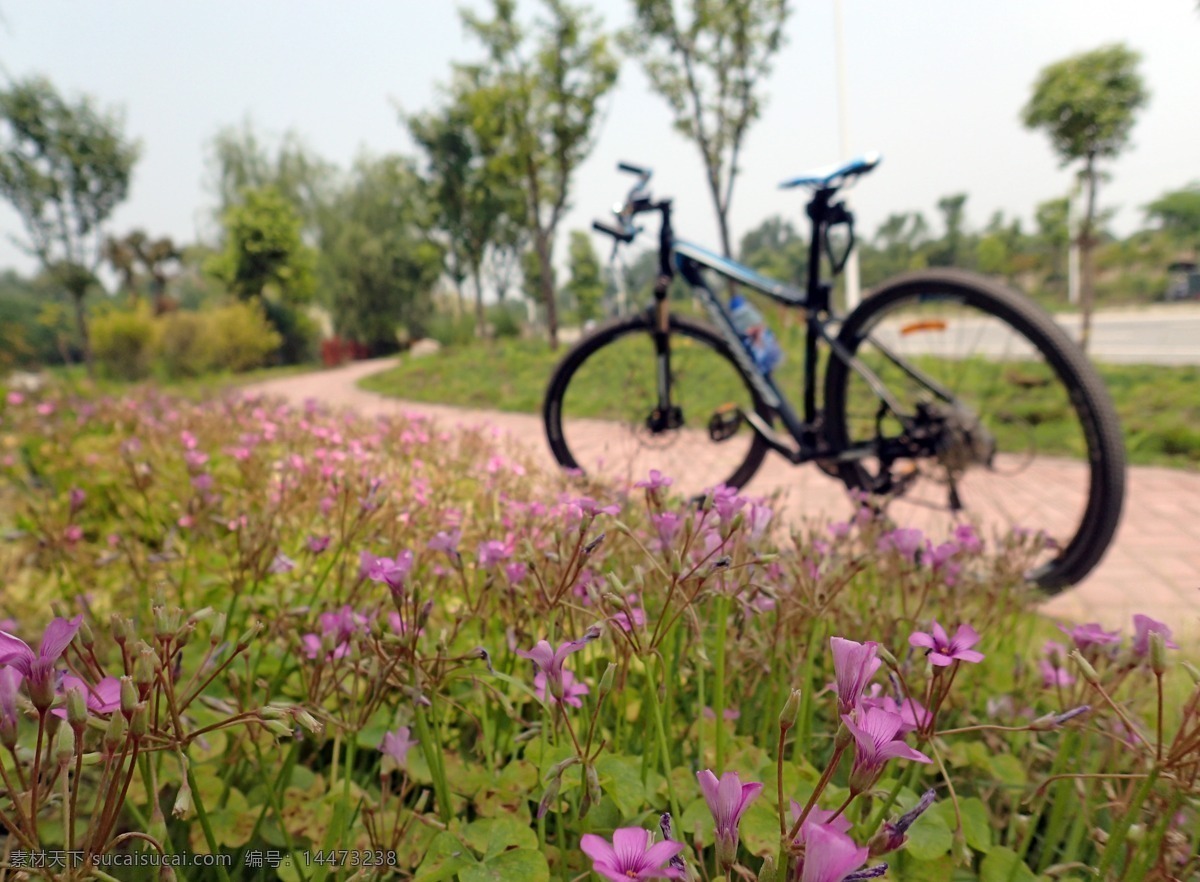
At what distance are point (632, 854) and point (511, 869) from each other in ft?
0.82

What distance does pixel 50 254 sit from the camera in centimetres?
2373

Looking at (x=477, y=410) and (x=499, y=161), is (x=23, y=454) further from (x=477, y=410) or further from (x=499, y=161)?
(x=499, y=161)

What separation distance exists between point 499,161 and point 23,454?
14359 millimetres

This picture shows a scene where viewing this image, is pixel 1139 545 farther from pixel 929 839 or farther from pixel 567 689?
pixel 567 689

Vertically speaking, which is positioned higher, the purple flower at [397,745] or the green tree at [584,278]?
the green tree at [584,278]

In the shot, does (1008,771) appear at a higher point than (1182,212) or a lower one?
lower

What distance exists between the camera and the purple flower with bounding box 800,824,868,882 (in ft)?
1.26

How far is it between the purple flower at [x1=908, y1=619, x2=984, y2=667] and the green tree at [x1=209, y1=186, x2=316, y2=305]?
29.6 metres

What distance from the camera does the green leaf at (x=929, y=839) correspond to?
679 millimetres

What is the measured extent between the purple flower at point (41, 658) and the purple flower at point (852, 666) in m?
0.59

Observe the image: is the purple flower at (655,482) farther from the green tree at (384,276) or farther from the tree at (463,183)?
the green tree at (384,276)

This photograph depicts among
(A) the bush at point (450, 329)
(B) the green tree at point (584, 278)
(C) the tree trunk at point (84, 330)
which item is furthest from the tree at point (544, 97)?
(B) the green tree at point (584, 278)

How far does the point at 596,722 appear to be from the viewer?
0.62 metres

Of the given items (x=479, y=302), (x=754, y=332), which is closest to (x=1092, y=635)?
(x=754, y=332)
